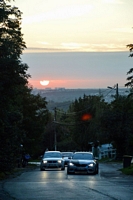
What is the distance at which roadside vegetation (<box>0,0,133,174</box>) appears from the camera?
2311 centimetres

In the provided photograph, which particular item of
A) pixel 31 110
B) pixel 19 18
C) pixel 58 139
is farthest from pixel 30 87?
pixel 58 139

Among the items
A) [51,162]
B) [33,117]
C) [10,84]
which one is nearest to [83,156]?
[51,162]

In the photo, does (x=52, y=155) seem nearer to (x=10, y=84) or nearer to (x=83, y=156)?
(x=83, y=156)

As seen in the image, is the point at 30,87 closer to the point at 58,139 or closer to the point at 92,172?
the point at 92,172

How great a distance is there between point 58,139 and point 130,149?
50.4 metres

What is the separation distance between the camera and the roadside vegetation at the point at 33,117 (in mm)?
23109

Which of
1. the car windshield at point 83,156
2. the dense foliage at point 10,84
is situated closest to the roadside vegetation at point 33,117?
the dense foliage at point 10,84

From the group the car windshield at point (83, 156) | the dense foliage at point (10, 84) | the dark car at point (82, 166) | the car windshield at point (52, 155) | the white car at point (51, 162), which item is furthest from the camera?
the car windshield at point (52, 155)

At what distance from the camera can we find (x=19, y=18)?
40844 mm

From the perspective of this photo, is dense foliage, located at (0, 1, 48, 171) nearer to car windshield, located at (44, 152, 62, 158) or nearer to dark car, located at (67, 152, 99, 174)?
dark car, located at (67, 152, 99, 174)

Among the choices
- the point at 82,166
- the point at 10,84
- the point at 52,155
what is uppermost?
the point at 10,84

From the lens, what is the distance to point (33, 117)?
201 ft

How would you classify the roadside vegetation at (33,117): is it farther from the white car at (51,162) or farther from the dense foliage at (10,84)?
the white car at (51,162)

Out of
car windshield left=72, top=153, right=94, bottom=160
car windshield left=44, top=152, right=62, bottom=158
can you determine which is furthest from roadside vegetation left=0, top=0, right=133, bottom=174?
car windshield left=72, top=153, right=94, bottom=160
